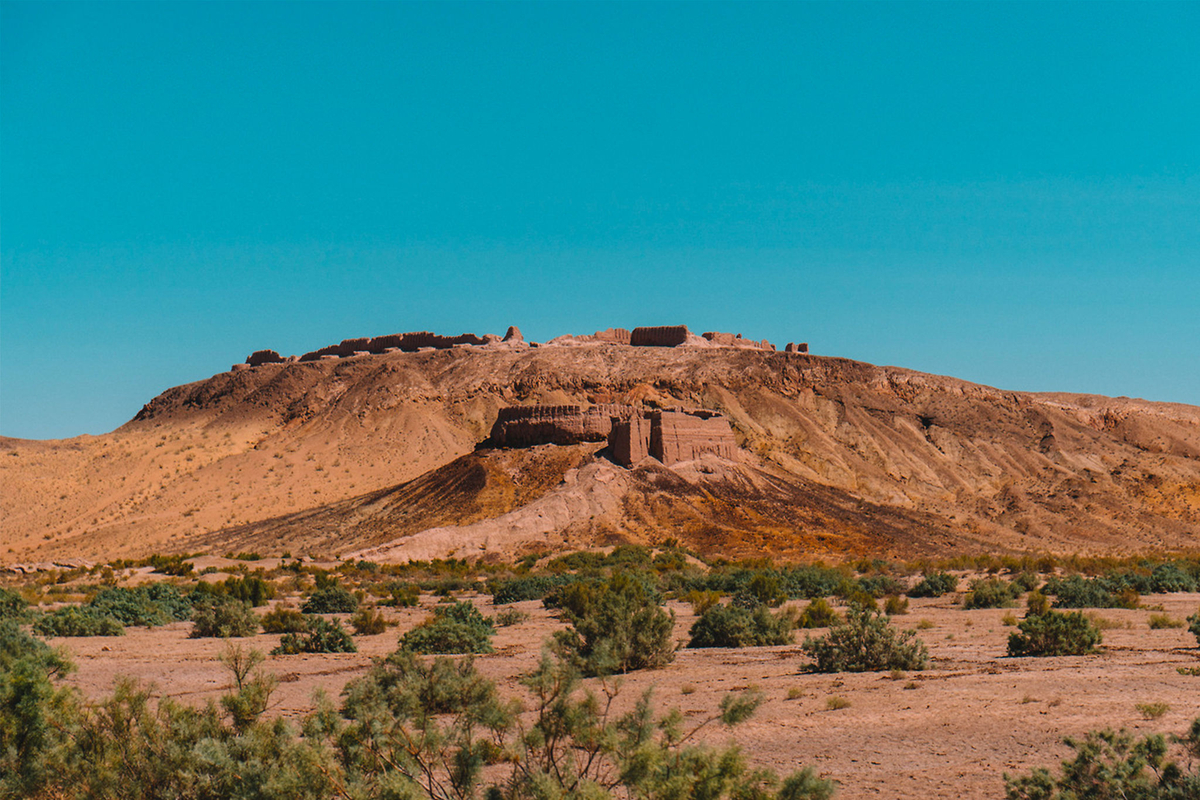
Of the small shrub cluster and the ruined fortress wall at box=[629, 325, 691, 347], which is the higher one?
the ruined fortress wall at box=[629, 325, 691, 347]

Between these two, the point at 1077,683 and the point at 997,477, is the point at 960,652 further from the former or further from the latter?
the point at 997,477

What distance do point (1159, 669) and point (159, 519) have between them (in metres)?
57.6

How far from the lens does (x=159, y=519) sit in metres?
60.7

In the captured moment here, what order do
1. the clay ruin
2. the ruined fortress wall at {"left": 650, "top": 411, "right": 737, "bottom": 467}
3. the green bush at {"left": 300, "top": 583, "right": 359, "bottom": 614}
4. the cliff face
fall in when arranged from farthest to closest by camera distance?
the ruined fortress wall at {"left": 650, "top": 411, "right": 737, "bottom": 467}, the clay ruin, the cliff face, the green bush at {"left": 300, "top": 583, "right": 359, "bottom": 614}

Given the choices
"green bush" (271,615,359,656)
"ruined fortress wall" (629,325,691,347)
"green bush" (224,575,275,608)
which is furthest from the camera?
"ruined fortress wall" (629,325,691,347)

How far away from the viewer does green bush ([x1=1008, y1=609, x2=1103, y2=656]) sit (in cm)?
1566

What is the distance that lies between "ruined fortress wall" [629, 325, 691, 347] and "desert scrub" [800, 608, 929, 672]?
73309 millimetres

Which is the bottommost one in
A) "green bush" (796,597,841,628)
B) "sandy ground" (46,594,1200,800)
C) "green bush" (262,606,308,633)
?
"green bush" (796,597,841,628)

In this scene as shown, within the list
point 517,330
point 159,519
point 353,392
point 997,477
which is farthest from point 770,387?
point 159,519

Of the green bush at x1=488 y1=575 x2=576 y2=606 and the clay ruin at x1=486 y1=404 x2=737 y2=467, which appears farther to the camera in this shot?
the clay ruin at x1=486 y1=404 x2=737 y2=467

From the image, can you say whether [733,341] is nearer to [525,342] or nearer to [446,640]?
[525,342]

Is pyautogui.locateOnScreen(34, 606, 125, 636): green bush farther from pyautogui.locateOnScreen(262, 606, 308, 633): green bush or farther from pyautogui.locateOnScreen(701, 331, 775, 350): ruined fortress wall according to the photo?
pyautogui.locateOnScreen(701, 331, 775, 350): ruined fortress wall

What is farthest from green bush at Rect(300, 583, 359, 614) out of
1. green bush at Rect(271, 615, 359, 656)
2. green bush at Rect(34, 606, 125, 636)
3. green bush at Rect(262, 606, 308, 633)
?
green bush at Rect(271, 615, 359, 656)

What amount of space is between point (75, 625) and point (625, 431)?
103 ft
